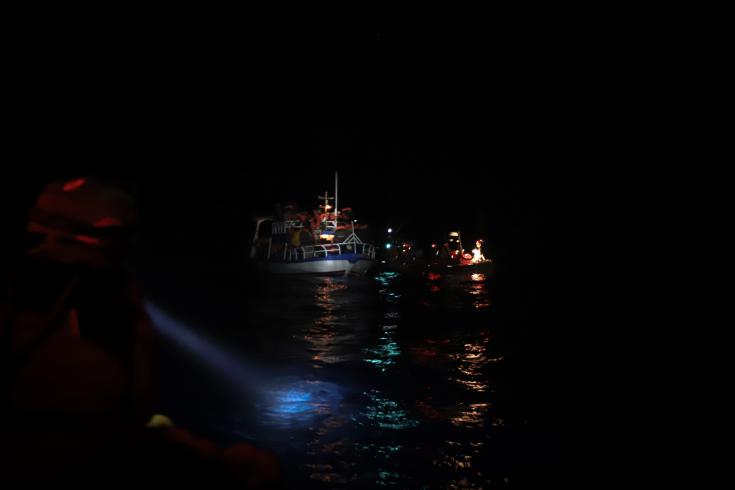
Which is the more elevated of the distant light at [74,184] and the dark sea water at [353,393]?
the distant light at [74,184]

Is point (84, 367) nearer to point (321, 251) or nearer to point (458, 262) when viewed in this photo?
point (321, 251)

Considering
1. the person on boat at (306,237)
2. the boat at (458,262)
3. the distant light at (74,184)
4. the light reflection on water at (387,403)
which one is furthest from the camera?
the boat at (458,262)

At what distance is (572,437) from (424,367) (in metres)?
4.29

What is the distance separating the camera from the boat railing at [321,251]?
1524 inches

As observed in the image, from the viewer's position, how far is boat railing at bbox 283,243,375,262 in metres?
38.7

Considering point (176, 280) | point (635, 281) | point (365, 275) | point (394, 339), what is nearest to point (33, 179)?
point (176, 280)

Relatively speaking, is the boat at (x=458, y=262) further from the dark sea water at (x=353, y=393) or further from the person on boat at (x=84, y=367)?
the person on boat at (x=84, y=367)

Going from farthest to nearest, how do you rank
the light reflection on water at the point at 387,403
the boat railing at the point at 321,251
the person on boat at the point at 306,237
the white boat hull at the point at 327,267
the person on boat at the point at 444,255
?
the person on boat at the point at 444,255 → the person on boat at the point at 306,237 → the boat railing at the point at 321,251 → the white boat hull at the point at 327,267 → the light reflection on water at the point at 387,403

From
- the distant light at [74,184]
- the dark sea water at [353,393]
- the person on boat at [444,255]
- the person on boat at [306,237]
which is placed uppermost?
the distant light at [74,184]

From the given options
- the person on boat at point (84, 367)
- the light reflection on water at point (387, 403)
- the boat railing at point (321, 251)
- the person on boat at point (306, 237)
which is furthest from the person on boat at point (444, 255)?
the person on boat at point (84, 367)

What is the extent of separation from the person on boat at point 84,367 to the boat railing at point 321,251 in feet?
116

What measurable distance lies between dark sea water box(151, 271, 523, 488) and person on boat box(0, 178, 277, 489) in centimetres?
442

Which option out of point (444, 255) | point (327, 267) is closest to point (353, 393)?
point (327, 267)

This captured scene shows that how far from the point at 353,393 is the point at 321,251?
29.5 m
